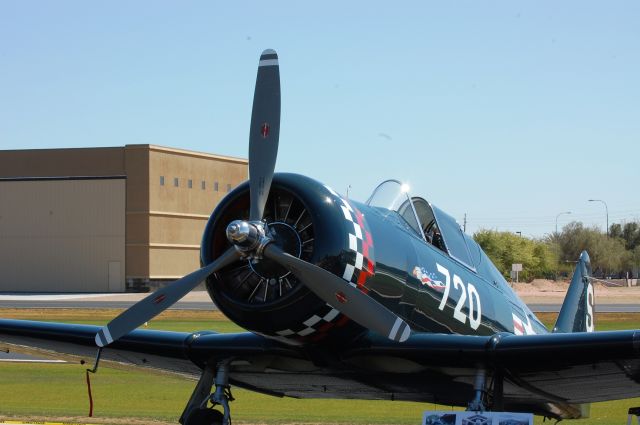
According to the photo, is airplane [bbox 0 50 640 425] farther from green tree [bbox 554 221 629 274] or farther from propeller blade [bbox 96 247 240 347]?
green tree [bbox 554 221 629 274]

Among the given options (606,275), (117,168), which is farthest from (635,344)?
(606,275)

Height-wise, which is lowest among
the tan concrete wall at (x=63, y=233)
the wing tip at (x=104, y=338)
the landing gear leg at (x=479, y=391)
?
the landing gear leg at (x=479, y=391)

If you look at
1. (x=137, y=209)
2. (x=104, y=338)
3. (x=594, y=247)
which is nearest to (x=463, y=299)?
(x=104, y=338)

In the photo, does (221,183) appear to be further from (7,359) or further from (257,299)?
(257,299)

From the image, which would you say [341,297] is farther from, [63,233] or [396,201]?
[63,233]

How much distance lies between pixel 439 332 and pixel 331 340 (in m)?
1.35

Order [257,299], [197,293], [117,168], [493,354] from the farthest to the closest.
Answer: [197,293] < [117,168] < [493,354] < [257,299]

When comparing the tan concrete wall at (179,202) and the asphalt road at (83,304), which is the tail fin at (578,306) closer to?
the asphalt road at (83,304)

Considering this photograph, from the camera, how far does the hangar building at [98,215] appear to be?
207 feet

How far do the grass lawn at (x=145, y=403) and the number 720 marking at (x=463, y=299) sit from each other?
370 cm

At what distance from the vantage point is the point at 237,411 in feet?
47.8

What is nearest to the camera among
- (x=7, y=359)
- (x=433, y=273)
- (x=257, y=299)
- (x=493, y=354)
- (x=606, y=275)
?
(x=257, y=299)

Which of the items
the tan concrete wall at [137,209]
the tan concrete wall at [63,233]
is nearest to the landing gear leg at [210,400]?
the tan concrete wall at [137,209]

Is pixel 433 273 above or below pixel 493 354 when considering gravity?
above
